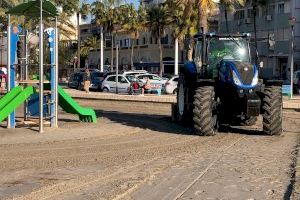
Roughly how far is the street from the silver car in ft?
79.1

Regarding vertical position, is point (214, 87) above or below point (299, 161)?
above

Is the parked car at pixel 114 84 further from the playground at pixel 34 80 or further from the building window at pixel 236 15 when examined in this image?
the building window at pixel 236 15

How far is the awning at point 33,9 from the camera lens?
16.7 m

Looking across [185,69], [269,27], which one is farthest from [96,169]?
[269,27]

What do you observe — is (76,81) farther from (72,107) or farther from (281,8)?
(72,107)

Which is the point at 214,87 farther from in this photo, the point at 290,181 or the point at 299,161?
the point at 290,181

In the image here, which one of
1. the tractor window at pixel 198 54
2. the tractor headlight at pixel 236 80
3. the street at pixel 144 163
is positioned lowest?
the street at pixel 144 163

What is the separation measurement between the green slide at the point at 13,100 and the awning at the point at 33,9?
2.43 metres

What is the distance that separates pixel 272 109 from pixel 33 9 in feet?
25.8

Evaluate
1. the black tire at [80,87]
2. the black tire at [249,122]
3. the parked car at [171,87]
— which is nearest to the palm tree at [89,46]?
the black tire at [80,87]

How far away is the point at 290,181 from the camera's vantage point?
9.09m

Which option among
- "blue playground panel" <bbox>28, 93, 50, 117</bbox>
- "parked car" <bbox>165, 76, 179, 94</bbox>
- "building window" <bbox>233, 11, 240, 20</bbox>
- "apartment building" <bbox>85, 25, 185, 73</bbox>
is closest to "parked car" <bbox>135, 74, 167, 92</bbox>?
"parked car" <bbox>165, 76, 179, 94</bbox>

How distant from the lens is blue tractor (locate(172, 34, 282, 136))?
602 inches

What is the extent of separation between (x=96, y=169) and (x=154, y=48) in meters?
76.8
